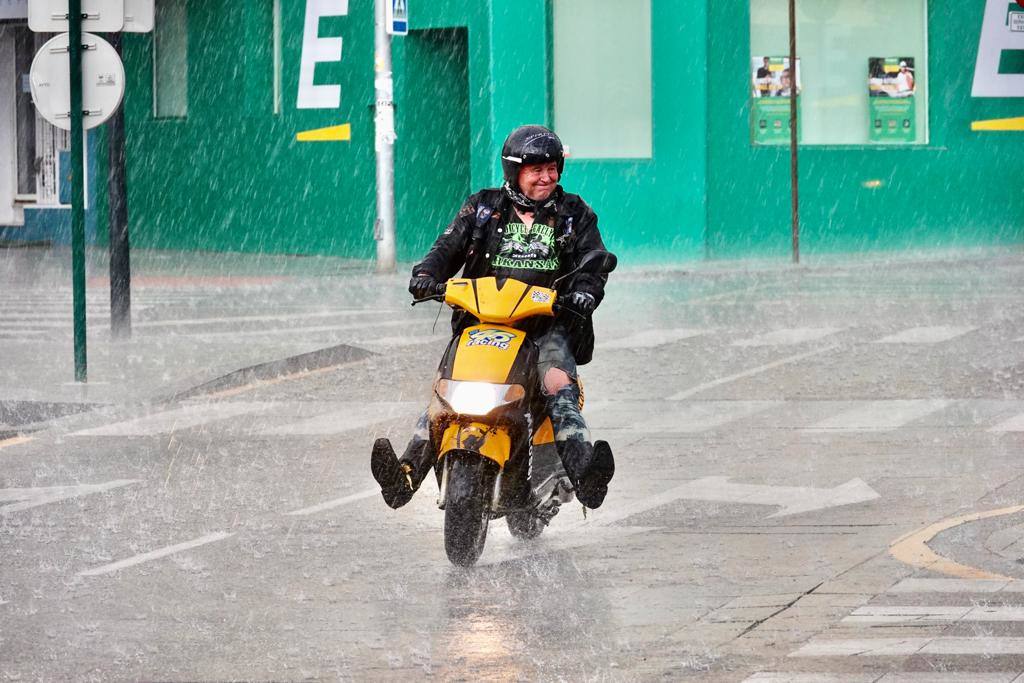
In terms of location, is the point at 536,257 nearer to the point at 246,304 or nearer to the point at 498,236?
the point at 498,236

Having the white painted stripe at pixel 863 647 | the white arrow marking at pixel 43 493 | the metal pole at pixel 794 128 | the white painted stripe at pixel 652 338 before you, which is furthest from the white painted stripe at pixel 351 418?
the metal pole at pixel 794 128

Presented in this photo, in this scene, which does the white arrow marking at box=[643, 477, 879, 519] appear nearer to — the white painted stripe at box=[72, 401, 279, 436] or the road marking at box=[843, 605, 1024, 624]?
the road marking at box=[843, 605, 1024, 624]

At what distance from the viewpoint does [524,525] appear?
27.8ft

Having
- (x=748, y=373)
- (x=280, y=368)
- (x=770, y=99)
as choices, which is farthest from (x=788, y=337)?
(x=770, y=99)

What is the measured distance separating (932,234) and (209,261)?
10409 millimetres

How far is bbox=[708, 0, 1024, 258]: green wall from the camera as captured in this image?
88.9 feet

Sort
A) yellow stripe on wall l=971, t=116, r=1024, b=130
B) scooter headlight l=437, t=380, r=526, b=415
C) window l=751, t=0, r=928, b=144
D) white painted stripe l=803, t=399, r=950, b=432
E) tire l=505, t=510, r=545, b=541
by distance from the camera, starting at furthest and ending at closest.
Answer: yellow stripe on wall l=971, t=116, r=1024, b=130 < window l=751, t=0, r=928, b=144 < white painted stripe l=803, t=399, r=950, b=432 < tire l=505, t=510, r=545, b=541 < scooter headlight l=437, t=380, r=526, b=415

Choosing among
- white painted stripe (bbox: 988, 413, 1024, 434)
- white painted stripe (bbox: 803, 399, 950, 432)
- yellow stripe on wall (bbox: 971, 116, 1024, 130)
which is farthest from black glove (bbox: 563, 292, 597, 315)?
yellow stripe on wall (bbox: 971, 116, 1024, 130)

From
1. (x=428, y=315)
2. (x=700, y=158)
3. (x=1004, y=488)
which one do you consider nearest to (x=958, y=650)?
(x=1004, y=488)

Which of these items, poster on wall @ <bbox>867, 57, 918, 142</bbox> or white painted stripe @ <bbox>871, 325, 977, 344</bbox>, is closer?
white painted stripe @ <bbox>871, 325, 977, 344</bbox>

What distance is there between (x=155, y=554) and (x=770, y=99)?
2026cm

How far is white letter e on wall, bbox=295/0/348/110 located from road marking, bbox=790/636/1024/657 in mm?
22854

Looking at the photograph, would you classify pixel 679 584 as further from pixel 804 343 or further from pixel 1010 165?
pixel 1010 165

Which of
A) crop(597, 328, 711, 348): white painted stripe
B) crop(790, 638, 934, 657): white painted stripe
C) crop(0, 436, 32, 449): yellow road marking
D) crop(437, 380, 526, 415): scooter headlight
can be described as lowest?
crop(790, 638, 934, 657): white painted stripe
